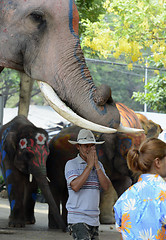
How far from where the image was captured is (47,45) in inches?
216

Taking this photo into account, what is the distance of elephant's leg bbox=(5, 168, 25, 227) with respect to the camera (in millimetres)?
8305

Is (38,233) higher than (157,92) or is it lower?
lower

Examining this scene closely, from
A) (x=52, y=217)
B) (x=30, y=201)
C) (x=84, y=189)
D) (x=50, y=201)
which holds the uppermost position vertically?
(x=84, y=189)

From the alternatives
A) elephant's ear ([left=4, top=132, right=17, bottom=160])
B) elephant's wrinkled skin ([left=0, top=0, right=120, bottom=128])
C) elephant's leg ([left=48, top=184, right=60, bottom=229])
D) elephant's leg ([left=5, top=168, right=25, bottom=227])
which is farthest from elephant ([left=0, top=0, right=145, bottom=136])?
elephant's leg ([left=48, top=184, right=60, bottom=229])

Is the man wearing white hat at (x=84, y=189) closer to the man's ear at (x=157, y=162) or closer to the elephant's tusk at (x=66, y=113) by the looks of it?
the elephant's tusk at (x=66, y=113)

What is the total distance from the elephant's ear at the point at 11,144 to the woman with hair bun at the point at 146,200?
490 centimetres

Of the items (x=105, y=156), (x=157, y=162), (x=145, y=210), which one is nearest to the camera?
(x=145, y=210)

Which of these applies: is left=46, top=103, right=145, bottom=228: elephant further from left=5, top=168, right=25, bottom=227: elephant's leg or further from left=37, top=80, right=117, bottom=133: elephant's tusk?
left=37, top=80, right=117, bottom=133: elephant's tusk

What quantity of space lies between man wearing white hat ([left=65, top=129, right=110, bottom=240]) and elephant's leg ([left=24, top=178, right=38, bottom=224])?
11.8ft

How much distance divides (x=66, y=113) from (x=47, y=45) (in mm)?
931

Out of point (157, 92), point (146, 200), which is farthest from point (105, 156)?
point (157, 92)

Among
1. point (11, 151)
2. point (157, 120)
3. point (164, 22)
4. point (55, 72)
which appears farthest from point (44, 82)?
point (157, 120)

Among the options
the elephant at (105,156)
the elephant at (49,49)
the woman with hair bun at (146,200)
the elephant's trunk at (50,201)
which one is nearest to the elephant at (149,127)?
the elephant at (105,156)

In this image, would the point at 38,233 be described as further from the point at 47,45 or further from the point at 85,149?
the point at 47,45
